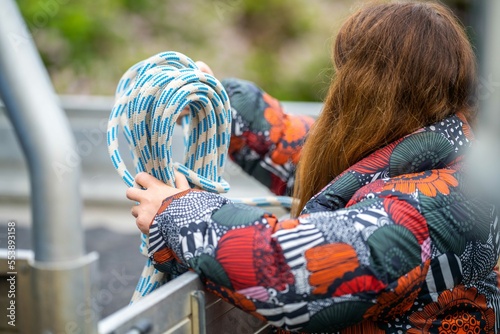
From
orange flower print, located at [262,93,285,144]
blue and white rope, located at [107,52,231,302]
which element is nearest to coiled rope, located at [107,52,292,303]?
blue and white rope, located at [107,52,231,302]

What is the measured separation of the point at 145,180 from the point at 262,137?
760 millimetres

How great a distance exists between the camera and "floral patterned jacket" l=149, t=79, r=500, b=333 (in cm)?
149

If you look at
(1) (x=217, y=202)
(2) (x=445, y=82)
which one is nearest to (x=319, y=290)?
(1) (x=217, y=202)

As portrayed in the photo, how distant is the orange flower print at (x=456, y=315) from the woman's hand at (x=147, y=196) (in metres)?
0.60

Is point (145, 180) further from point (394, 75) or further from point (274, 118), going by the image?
point (274, 118)

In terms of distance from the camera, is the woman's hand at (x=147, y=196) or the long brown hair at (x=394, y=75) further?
the long brown hair at (x=394, y=75)

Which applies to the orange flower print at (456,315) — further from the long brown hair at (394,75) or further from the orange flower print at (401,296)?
the long brown hair at (394,75)

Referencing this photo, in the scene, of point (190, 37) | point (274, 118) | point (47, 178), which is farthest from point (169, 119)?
point (190, 37)

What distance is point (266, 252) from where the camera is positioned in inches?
58.7

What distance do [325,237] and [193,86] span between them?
487mm

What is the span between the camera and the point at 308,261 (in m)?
1.49

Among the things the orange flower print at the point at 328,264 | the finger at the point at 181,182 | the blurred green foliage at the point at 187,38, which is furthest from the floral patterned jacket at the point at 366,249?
the blurred green foliage at the point at 187,38

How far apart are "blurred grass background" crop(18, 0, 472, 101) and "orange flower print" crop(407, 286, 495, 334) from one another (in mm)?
6629

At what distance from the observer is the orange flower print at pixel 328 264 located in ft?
4.86
